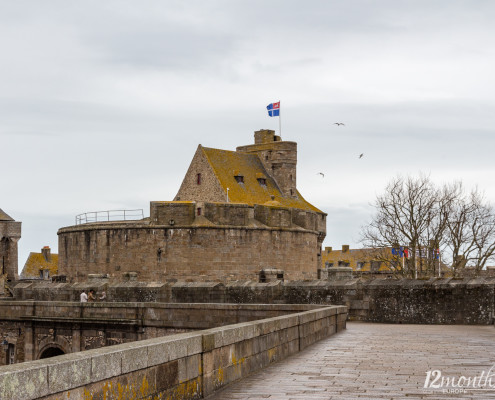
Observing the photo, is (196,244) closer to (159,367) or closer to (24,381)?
(159,367)

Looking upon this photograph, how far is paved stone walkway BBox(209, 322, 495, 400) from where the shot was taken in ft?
26.6

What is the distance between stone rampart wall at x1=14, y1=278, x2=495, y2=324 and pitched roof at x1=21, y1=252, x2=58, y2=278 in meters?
70.5

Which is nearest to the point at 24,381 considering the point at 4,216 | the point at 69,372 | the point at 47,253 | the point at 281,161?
Result: the point at 69,372

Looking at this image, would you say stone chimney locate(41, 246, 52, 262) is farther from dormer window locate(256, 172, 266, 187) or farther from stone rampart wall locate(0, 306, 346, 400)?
stone rampart wall locate(0, 306, 346, 400)

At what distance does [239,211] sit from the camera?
145 feet

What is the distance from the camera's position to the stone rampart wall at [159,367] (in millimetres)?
5387

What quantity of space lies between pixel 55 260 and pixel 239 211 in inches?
2309

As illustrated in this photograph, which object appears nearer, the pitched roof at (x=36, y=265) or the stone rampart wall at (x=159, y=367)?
the stone rampart wall at (x=159, y=367)

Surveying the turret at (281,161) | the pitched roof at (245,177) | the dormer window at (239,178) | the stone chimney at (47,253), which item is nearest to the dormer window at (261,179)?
the pitched roof at (245,177)

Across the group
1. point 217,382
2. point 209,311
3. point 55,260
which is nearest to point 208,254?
point 209,311

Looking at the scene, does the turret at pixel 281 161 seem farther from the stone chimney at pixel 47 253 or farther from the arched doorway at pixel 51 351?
the stone chimney at pixel 47 253

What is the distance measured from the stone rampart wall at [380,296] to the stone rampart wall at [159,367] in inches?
390

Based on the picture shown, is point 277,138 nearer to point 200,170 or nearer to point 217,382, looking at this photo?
point 200,170

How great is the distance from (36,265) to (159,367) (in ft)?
303
